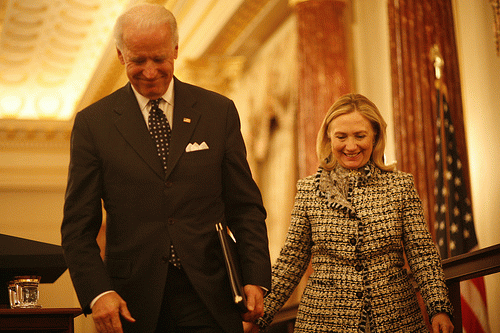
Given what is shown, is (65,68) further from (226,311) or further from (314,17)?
(226,311)

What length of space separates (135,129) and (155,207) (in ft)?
1.00

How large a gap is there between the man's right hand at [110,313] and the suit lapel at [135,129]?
0.46 meters

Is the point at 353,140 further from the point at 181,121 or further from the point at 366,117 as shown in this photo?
the point at 181,121

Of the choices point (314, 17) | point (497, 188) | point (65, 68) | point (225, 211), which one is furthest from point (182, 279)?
point (65, 68)

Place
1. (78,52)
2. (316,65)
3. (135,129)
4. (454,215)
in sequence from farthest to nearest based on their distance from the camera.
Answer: (78,52) < (316,65) < (454,215) < (135,129)

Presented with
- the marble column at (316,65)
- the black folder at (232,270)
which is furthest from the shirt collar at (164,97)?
the marble column at (316,65)

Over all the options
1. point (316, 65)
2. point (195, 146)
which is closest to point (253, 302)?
point (195, 146)

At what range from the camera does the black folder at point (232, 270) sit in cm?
244

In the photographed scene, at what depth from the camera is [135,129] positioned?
2.59 meters

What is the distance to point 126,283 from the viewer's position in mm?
2490

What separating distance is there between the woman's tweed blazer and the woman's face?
67 millimetres

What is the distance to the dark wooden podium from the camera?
2.78m

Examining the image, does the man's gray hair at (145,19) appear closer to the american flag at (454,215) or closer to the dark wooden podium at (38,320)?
the dark wooden podium at (38,320)

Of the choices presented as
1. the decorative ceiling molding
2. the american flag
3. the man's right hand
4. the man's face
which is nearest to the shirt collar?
the man's face
